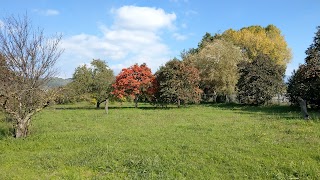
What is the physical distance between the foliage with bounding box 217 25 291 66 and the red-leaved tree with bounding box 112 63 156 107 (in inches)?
874

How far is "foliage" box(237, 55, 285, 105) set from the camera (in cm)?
3772

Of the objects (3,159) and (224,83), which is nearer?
(3,159)

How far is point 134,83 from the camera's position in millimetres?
40500

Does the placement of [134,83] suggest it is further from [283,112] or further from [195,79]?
[283,112]

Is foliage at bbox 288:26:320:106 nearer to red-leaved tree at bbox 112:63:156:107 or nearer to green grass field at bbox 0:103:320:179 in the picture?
green grass field at bbox 0:103:320:179

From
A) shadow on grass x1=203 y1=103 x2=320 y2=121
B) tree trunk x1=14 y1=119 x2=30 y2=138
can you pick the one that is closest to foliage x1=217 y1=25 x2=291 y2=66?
shadow on grass x1=203 y1=103 x2=320 y2=121

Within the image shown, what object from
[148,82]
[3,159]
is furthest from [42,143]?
[148,82]

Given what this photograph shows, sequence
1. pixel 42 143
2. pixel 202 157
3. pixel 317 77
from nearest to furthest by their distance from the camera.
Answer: pixel 202 157 < pixel 42 143 < pixel 317 77

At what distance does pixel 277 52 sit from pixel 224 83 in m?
18.3

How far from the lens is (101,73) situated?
43.9 meters

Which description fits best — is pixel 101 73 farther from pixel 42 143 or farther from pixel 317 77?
pixel 42 143

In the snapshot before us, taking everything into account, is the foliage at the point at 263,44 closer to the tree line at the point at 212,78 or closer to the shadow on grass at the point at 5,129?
the tree line at the point at 212,78

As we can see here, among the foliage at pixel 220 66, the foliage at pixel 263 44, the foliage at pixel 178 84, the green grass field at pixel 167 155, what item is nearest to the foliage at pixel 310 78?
the foliage at pixel 178 84

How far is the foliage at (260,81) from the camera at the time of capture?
37719 millimetres
